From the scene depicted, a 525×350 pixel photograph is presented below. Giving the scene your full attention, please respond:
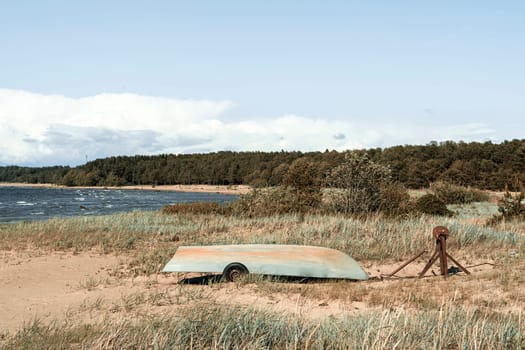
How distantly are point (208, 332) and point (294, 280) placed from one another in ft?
15.8

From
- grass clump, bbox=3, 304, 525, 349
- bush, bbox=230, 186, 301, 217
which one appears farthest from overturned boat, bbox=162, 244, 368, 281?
bush, bbox=230, 186, 301, 217

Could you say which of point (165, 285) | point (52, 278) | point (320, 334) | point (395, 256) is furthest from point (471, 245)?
point (52, 278)

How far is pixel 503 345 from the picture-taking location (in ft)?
16.4

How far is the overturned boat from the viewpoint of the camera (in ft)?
31.8

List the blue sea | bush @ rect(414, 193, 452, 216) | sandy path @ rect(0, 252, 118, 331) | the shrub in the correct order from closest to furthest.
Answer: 1. sandy path @ rect(0, 252, 118, 331)
2. the shrub
3. bush @ rect(414, 193, 452, 216)
4. the blue sea

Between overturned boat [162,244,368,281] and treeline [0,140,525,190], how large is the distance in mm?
12823

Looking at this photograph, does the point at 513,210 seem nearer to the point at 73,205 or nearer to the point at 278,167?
the point at 278,167

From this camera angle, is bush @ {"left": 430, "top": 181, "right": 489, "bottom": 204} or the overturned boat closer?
the overturned boat

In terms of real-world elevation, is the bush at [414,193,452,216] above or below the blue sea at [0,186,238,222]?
above

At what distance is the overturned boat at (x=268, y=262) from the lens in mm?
9703

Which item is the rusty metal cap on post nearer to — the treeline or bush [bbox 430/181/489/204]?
the treeline

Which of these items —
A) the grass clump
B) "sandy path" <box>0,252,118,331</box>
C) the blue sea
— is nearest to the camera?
the grass clump

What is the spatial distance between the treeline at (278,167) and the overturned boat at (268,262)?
12.8 metres

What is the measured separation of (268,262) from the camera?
9852mm
